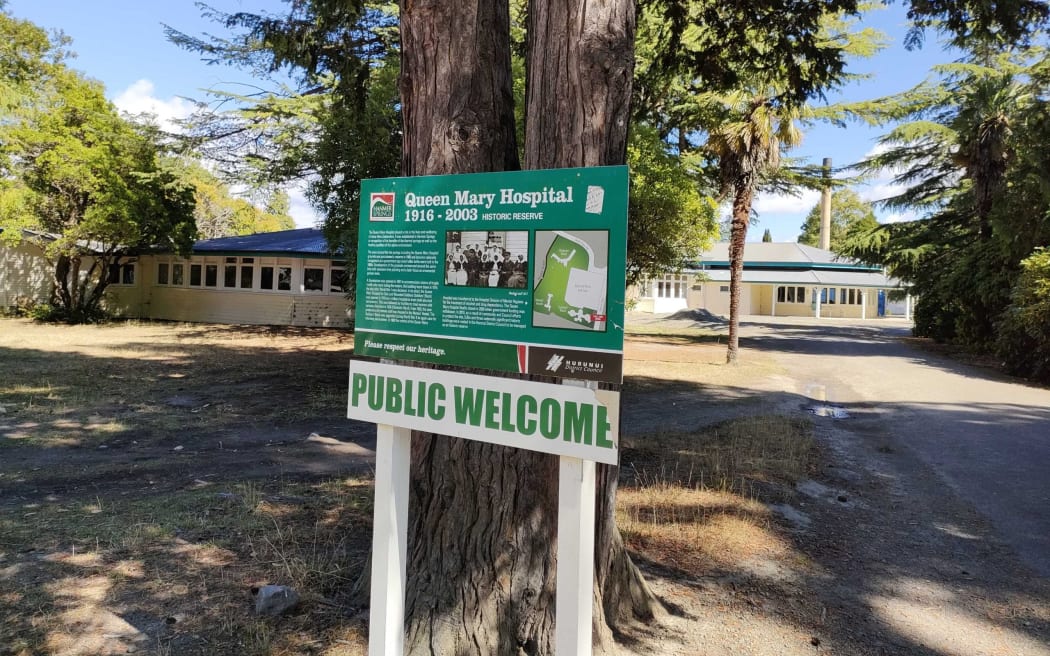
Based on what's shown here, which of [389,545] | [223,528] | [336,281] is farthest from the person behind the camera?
[336,281]

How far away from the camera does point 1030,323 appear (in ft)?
50.9

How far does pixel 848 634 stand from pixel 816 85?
6764 mm

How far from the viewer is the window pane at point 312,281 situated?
92.6ft

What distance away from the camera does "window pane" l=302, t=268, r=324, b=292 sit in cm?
2822

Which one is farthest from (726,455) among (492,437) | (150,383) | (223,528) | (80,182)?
(80,182)

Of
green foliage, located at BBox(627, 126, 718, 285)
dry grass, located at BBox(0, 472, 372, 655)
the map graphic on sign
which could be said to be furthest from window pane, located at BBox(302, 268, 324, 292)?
the map graphic on sign

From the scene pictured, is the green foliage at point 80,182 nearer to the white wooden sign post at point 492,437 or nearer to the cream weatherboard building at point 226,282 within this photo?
the cream weatherboard building at point 226,282

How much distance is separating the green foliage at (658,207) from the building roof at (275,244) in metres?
12.0

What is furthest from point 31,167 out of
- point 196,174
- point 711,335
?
point 711,335

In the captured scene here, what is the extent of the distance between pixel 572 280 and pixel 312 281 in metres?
27.3

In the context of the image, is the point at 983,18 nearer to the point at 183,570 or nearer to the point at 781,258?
the point at 183,570

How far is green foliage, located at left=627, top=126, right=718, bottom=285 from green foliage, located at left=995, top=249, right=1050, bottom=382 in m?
8.59

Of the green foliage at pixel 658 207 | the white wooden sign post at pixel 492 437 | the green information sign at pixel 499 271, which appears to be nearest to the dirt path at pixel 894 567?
the white wooden sign post at pixel 492 437

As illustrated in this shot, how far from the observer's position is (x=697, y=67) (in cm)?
863
